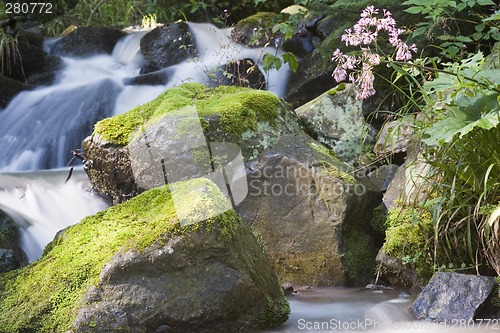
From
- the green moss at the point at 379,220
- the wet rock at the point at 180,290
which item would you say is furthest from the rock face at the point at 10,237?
the green moss at the point at 379,220

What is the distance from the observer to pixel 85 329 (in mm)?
2725

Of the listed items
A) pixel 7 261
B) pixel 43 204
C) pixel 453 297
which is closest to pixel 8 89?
pixel 43 204

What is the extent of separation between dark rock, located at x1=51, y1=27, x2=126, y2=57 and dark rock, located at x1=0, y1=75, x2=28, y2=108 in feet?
5.20

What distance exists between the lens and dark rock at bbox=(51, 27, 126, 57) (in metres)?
10.5

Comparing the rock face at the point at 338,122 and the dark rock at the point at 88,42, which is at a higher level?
the dark rock at the point at 88,42

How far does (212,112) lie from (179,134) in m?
0.34

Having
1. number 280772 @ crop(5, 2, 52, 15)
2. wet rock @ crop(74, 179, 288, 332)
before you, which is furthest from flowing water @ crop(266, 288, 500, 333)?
number 280772 @ crop(5, 2, 52, 15)

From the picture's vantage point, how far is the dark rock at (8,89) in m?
8.90

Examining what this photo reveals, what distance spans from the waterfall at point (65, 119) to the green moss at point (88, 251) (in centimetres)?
161

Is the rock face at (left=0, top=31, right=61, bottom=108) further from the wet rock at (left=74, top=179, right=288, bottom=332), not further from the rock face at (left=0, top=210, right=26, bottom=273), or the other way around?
the wet rock at (left=74, top=179, right=288, bottom=332)

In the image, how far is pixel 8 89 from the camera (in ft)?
29.6

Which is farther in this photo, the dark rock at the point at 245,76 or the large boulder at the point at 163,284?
the dark rock at the point at 245,76

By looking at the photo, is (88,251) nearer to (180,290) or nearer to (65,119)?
(180,290)

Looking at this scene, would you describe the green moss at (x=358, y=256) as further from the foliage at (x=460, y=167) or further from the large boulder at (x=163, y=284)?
the large boulder at (x=163, y=284)
